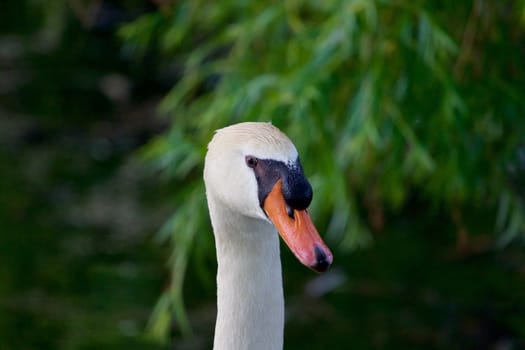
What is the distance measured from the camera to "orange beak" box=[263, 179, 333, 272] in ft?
5.86

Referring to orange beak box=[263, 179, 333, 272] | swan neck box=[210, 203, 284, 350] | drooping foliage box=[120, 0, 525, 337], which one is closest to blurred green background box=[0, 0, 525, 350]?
drooping foliage box=[120, 0, 525, 337]

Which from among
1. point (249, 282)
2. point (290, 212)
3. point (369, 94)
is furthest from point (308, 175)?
point (290, 212)

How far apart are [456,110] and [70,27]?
507cm

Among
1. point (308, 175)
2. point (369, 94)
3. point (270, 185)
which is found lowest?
point (270, 185)

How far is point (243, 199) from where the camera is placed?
187 centimetres

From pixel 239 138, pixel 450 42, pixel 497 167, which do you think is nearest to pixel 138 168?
pixel 497 167

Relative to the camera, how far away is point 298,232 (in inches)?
70.9

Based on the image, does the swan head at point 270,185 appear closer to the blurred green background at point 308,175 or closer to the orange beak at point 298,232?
the orange beak at point 298,232

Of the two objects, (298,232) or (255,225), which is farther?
(255,225)

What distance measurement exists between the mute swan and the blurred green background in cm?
116

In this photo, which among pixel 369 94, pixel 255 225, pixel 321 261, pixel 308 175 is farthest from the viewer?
pixel 308 175

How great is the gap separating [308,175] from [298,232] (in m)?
1.55

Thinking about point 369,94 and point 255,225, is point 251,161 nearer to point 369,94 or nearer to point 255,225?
point 255,225

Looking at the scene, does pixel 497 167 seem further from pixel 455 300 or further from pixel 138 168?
pixel 138 168
